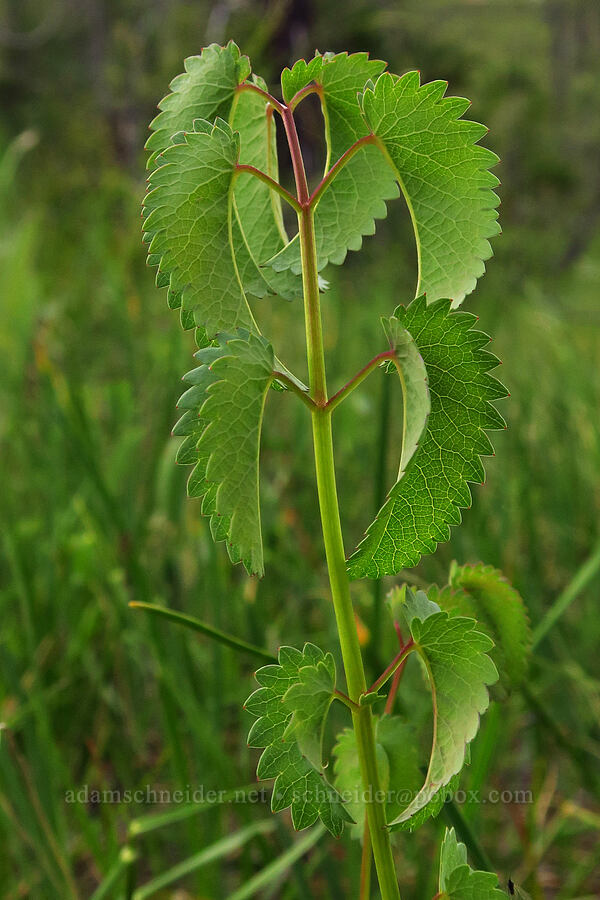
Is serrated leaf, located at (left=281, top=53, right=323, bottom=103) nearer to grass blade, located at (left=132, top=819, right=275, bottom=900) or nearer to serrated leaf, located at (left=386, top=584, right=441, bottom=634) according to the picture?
serrated leaf, located at (left=386, top=584, right=441, bottom=634)

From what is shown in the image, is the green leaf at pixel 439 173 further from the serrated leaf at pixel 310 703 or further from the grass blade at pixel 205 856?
the grass blade at pixel 205 856

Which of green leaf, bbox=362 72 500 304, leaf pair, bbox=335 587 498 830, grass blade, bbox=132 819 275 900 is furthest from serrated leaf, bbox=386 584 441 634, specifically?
grass blade, bbox=132 819 275 900

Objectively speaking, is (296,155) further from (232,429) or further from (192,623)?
(192,623)

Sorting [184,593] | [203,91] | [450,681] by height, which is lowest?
[184,593]

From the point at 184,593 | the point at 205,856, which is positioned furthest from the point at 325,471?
the point at 184,593

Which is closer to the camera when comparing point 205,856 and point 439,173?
point 439,173

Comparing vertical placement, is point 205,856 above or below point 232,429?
below

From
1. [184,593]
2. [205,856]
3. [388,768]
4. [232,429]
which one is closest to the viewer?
[232,429]
